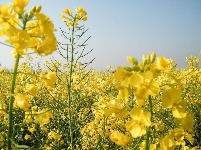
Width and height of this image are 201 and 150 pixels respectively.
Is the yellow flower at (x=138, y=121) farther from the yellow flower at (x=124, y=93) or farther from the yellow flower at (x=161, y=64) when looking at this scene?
the yellow flower at (x=161, y=64)

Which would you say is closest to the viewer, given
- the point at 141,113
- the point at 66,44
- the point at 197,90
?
the point at 141,113

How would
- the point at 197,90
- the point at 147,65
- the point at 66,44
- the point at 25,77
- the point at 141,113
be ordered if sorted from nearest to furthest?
the point at 141,113
the point at 147,65
the point at 66,44
the point at 197,90
the point at 25,77

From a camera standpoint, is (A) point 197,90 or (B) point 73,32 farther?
(A) point 197,90

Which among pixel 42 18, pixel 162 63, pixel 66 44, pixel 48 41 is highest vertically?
pixel 66 44

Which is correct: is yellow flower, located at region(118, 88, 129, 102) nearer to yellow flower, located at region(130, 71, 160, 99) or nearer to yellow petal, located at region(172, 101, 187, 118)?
yellow flower, located at region(130, 71, 160, 99)

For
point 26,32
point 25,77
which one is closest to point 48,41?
point 26,32

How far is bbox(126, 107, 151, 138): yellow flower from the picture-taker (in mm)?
1531

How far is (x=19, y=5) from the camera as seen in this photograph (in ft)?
5.60

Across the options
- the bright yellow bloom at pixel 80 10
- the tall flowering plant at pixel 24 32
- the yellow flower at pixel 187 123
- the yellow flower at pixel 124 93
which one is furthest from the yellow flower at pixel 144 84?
the bright yellow bloom at pixel 80 10

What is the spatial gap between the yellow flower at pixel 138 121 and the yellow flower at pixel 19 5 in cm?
90

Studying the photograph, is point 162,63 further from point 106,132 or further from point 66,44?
point 66,44

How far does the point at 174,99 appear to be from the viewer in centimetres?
158

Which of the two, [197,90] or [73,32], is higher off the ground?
[73,32]

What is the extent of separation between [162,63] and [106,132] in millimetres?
1735
